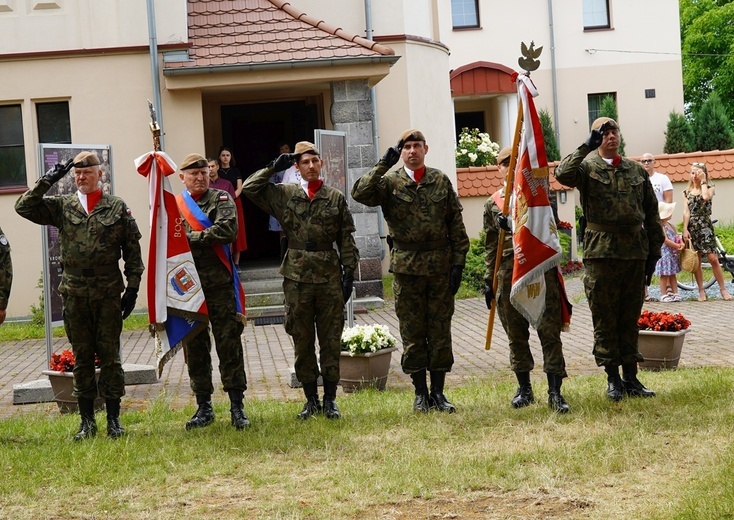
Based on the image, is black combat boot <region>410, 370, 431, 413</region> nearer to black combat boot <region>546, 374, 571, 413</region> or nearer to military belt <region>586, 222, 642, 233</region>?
black combat boot <region>546, 374, 571, 413</region>

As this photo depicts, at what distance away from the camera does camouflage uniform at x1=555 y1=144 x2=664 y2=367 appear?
8203 millimetres

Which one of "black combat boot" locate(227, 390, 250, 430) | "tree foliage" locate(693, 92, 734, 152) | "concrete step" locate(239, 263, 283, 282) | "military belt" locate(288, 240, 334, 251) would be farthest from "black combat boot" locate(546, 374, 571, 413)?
"tree foliage" locate(693, 92, 734, 152)

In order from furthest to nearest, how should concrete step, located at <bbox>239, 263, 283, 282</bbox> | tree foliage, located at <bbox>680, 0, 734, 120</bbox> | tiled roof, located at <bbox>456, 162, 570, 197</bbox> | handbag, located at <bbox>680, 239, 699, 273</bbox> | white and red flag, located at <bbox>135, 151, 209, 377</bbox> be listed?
tree foliage, located at <bbox>680, 0, 734, 120</bbox> < tiled roof, located at <bbox>456, 162, 570, 197</bbox> < concrete step, located at <bbox>239, 263, 283, 282</bbox> < handbag, located at <bbox>680, 239, 699, 273</bbox> < white and red flag, located at <bbox>135, 151, 209, 377</bbox>

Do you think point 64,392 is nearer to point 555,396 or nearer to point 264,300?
point 555,396

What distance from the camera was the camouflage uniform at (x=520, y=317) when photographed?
27.1 feet

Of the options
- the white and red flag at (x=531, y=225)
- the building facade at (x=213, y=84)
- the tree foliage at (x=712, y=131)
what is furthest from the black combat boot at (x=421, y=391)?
the tree foliage at (x=712, y=131)

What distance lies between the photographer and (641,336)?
10.1 meters

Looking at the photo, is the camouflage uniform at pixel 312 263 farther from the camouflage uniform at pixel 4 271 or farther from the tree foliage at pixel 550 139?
the tree foliage at pixel 550 139

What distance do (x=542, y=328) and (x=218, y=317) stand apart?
2479mm

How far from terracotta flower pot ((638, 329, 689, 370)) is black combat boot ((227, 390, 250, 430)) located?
3.92 m

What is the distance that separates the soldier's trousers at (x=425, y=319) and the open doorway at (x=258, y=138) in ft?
36.1

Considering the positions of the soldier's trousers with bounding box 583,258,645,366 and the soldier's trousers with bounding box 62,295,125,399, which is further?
the soldier's trousers with bounding box 583,258,645,366

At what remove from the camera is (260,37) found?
17.1 metres

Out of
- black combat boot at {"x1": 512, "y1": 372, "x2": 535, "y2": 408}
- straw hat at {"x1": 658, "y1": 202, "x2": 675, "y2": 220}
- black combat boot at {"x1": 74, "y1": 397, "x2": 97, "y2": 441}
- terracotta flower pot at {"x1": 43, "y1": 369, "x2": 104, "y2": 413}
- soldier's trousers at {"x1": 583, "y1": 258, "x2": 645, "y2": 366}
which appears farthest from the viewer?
straw hat at {"x1": 658, "y1": 202, "x2": 675, "y2": 220}
